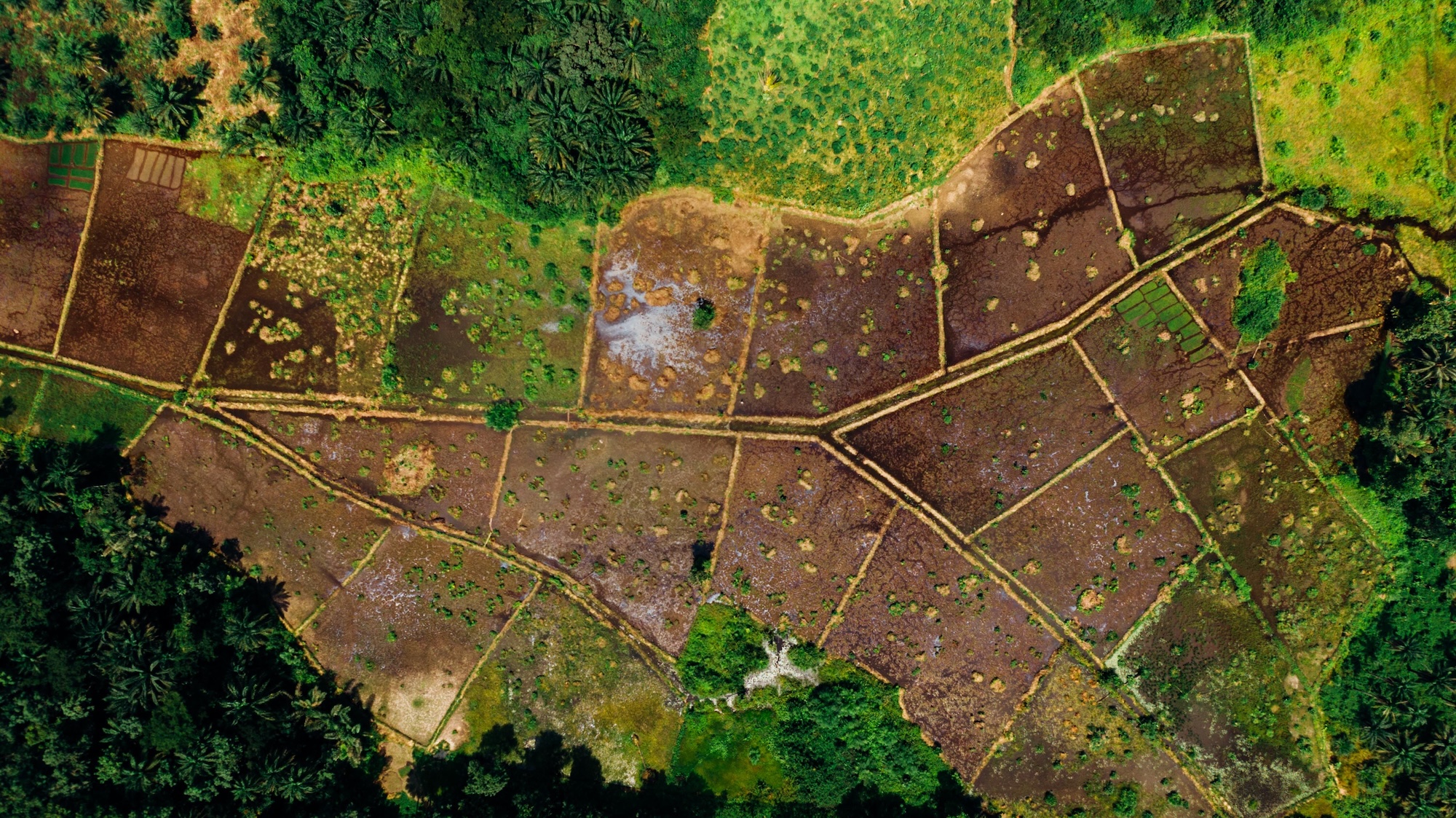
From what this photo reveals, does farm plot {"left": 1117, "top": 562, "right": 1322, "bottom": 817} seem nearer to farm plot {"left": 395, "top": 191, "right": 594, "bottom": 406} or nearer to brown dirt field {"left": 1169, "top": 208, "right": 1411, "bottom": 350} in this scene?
brown dirt field {"left": 1169, "top": 208, "right": 1411, "bottom": 350}

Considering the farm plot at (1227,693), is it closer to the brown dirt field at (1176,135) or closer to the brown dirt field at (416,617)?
the brown dirt field at (1176,135)

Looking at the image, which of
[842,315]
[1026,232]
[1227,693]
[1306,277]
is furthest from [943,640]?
[1306,277]

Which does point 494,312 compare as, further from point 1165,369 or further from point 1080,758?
point 1080,758

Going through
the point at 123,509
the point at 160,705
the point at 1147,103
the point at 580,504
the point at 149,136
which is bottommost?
the point at 160,705

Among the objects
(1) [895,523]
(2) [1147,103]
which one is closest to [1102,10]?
(2) [1147,103]

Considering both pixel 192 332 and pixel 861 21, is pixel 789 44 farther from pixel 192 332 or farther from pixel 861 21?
pixel 192 332

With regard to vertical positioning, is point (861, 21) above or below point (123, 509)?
above
